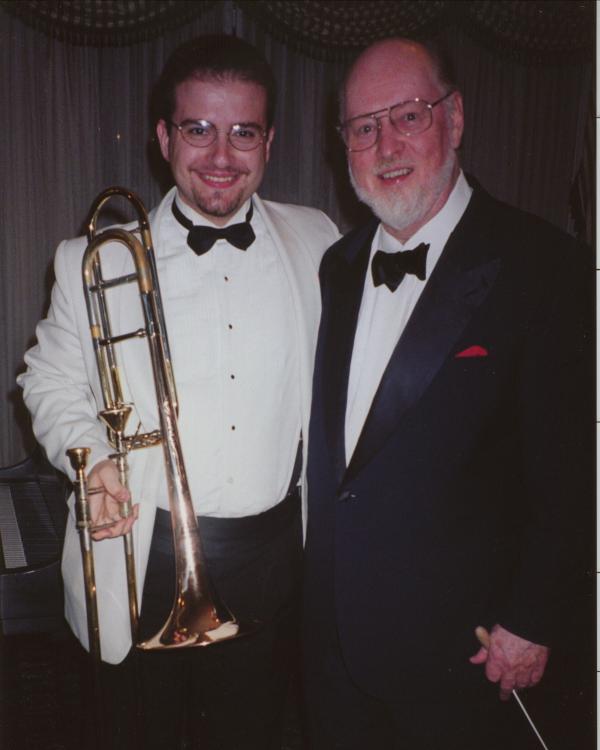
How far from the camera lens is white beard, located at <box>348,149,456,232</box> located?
182cm

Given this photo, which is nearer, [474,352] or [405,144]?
[474,352]

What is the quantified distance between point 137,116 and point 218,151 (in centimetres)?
174

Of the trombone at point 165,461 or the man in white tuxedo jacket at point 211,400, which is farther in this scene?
the man in white tuxedo jacket at point 211,400

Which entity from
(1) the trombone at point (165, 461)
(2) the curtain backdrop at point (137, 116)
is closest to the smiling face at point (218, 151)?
(1) the trombone at point (165, 461)

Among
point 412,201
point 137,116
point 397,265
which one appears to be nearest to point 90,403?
point 397,265

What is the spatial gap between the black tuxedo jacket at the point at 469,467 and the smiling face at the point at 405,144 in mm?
153

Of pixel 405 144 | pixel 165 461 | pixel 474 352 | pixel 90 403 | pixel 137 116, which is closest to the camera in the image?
pixel 474 352

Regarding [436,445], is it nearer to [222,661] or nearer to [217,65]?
[222,661]

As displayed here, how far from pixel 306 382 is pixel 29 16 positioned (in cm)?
238

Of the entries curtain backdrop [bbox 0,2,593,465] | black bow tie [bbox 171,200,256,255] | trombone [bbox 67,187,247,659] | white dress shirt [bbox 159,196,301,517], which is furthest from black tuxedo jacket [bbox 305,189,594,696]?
curtain backdrop [bbox 0,2,593,465]

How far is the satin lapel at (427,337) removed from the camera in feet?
5.26

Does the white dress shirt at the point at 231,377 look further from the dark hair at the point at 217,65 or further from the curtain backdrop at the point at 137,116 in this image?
the curtain backdrop at the point at 137,116

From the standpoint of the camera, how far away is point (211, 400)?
6.56ft

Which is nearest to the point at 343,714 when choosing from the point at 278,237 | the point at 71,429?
the point at 71,429
